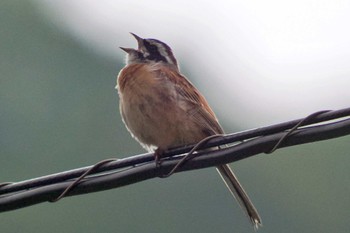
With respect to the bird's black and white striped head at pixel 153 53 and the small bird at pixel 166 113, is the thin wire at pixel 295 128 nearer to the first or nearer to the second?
the small bird at pixel 166 113

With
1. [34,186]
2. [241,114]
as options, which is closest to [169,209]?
[241,114]

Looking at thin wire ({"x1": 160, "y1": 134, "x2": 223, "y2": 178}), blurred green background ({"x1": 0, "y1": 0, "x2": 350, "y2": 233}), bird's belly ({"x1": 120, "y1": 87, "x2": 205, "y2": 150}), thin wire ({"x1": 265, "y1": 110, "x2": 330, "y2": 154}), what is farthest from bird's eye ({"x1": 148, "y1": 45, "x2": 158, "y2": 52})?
blurred green background ({"x1": 0, "y1": 0, "x2": 350, "y2": 233})

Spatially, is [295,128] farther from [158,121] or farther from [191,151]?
[158,121]

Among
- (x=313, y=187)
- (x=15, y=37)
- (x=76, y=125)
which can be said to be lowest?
(x=313, y=187)

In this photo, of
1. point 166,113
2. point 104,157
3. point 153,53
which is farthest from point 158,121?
point 104,157

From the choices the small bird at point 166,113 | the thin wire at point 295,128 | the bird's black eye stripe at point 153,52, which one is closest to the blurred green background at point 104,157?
the bird's black eye stripe at point 153,52

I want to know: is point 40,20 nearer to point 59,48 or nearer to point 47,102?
point 59,48
